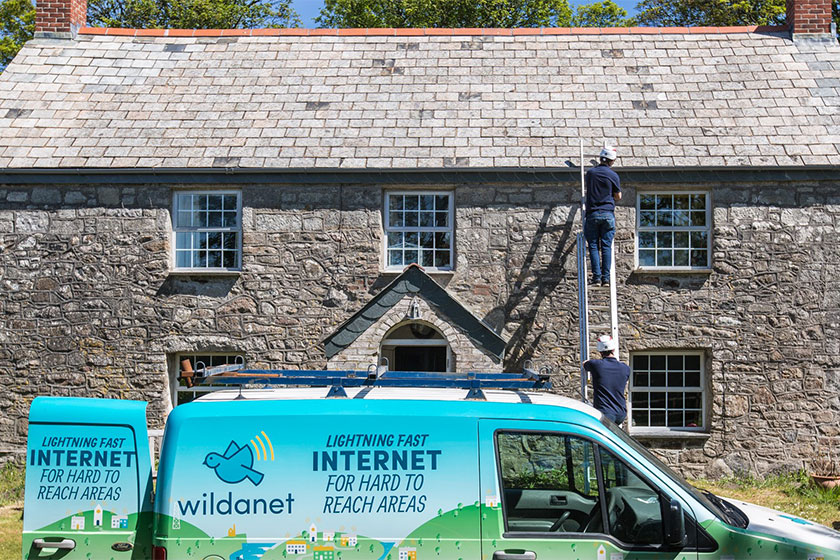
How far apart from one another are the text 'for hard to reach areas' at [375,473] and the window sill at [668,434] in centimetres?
852

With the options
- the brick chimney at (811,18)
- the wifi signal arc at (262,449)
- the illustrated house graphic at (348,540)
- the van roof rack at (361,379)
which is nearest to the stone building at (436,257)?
the brick chimney at (811,18)

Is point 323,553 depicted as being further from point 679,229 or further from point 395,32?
point 395,32

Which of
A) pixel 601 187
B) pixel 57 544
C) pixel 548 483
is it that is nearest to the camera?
pixel 57 544

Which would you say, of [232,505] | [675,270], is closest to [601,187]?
[675,270]

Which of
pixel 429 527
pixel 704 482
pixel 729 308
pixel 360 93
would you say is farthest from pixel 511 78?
pixel 429 527

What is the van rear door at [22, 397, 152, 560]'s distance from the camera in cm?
531

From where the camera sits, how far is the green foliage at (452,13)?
2655cm

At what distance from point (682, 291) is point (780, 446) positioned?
8.59ft

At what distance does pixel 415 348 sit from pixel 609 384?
4.55 metres

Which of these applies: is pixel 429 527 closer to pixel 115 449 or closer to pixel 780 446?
pixel 115 449

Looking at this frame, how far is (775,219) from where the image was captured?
13.3 m

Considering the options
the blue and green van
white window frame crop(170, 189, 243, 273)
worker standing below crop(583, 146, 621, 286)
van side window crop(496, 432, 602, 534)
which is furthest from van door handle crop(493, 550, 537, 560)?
white window frame crop(170, 189, 243, 273)

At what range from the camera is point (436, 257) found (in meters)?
13.8

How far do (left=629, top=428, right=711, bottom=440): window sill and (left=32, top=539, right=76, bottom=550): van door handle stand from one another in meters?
9.37
